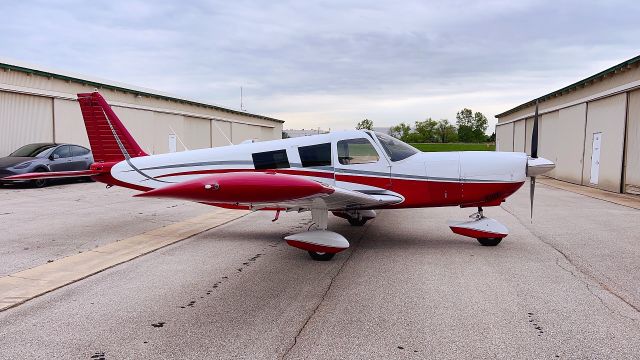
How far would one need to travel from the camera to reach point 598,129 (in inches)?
696

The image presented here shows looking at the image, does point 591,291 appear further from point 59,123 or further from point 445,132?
point 445,132

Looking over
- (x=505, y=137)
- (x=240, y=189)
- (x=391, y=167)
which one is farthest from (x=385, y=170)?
(x=505, y=137)

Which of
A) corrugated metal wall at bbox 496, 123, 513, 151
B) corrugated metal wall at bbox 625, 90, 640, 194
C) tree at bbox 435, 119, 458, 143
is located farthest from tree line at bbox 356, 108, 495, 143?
corrugated metal wall at bbox 625, 90, 640, 194

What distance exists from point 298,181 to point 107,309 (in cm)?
229

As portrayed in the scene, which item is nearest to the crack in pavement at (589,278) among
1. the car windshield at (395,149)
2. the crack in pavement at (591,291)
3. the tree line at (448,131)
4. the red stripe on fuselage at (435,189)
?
the crack in pavement at (591,291)

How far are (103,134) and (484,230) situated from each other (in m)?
7.33

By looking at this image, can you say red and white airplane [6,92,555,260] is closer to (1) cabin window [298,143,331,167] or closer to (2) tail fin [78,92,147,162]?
(1) cabin window [298,143,331,167]

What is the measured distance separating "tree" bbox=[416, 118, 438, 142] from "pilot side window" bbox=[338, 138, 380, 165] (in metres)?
131

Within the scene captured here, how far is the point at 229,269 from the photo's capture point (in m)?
5.86

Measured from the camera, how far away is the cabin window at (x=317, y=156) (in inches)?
284

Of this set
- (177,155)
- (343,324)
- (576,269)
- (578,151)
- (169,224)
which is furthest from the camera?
(578,151)

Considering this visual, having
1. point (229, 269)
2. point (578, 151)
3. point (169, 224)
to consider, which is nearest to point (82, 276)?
point (229, 269)

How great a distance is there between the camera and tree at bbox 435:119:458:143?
14750cm

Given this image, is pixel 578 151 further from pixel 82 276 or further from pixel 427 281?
pixel 82 276
